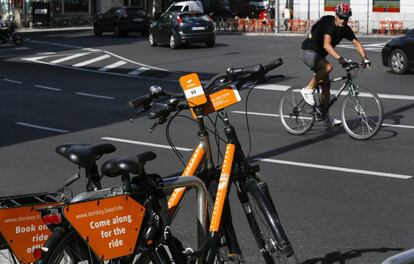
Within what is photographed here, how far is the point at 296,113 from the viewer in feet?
40.9

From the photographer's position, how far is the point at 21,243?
4.20 meters

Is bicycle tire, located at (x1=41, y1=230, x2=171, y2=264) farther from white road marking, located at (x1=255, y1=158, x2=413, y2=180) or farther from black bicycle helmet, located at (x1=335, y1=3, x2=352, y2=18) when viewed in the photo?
black bicycle helmet, located at (x1=335, y1=3, x2=352, y2=18)

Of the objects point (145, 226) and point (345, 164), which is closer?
point (145, 226)

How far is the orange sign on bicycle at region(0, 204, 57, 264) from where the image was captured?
13.5 feet

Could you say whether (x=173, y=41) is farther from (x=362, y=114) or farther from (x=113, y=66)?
(x=362, y=114)

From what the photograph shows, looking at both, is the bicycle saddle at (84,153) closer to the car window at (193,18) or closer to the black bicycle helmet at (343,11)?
the black bicycle helmet at (343,11)

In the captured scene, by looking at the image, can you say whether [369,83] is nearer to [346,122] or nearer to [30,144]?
[346,122]

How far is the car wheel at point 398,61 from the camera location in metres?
22.4

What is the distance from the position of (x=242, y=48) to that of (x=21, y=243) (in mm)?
29235

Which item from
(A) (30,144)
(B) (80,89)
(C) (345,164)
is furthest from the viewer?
(B) (80,89)

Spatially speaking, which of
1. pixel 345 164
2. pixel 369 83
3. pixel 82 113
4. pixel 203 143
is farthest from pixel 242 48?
pixel 203 143

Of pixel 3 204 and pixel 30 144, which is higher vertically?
pixel 3 204

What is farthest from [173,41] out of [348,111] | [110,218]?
[110,218]

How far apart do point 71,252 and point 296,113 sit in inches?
341
